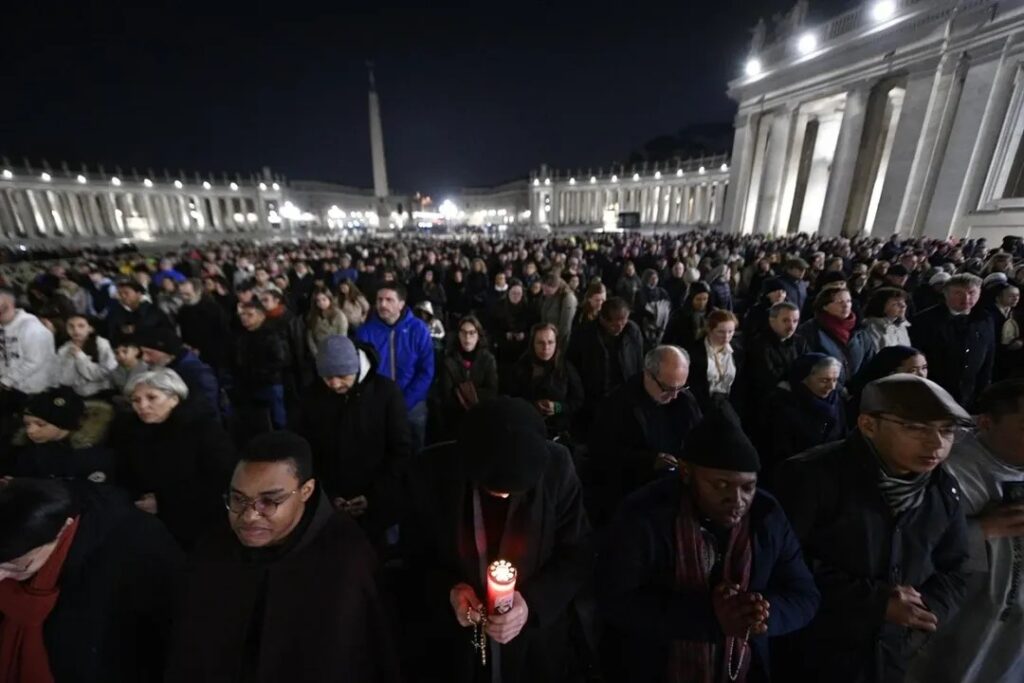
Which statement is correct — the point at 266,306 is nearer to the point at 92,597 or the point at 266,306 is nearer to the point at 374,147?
the point at 92,597

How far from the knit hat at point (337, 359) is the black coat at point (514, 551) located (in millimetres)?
1070

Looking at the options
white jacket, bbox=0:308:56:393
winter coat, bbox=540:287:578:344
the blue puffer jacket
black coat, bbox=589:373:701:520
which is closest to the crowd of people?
black coat, bbox=589:373:701:520

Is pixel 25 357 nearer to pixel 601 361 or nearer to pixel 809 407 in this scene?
pixel 601 361

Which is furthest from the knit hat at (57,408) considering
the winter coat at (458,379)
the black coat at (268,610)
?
the winter coat at (458,379)

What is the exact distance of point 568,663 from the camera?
232 centimetres

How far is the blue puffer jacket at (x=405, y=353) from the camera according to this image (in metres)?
4.20

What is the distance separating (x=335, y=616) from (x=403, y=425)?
1.30 meters

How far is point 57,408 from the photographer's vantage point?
246 cm

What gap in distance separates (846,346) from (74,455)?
18.9ft

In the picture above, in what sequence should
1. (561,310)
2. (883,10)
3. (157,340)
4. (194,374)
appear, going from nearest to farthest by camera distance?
(157,340), (194,374), (561,310), (883,10)

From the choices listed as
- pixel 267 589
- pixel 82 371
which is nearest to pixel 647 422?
pixel 267 589

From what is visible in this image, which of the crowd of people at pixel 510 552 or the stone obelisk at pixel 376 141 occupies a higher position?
the stone obelisk at pixel 376 141

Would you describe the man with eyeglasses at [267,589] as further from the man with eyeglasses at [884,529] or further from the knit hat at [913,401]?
the knit hat at [913,401]

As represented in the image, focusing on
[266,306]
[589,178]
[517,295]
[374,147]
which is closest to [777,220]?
[517,295]
